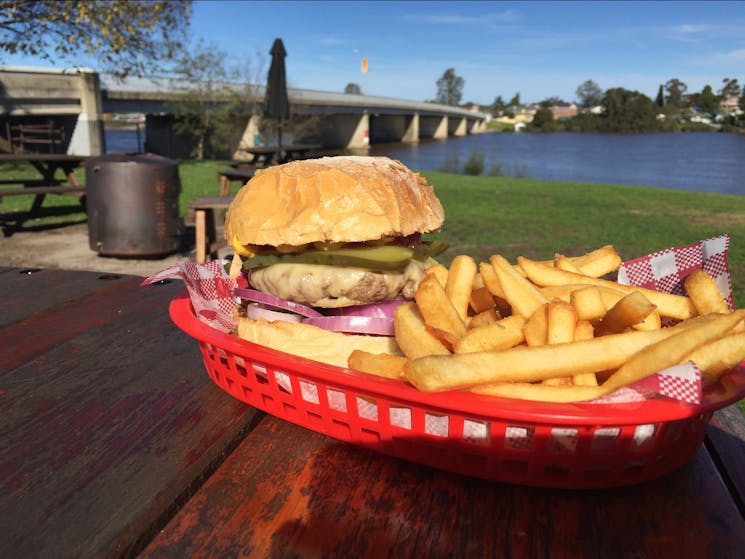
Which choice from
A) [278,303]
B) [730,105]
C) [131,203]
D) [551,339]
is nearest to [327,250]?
[278,303]

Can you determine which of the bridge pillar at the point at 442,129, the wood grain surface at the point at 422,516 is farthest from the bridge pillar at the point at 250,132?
the bridge pillar at the point at 442,129

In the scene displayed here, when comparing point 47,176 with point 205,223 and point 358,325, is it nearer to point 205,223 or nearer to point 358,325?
point 205,223

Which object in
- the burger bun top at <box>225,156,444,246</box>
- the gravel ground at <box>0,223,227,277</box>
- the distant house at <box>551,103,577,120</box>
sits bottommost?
the gravel ground at <box>0,223,227,277</box>

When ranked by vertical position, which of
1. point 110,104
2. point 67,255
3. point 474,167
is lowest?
point 67,255

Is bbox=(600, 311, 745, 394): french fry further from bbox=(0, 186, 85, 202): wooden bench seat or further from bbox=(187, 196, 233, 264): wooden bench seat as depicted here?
bbox=(0, 186, 85, 202): wooden bench seat

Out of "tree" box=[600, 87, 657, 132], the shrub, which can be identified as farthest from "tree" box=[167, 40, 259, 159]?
"tree" box=[600, 87, 657, 132]
